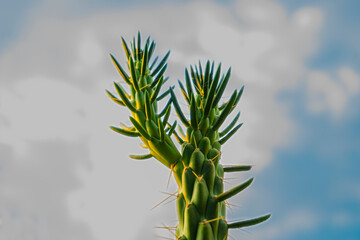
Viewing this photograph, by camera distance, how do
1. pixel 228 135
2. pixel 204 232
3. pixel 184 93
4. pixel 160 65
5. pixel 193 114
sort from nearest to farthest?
1. pixel 204 232
2. pixel 193 114
3. pixel 228 135
4. pixel 184 93
5. pixel 160 65

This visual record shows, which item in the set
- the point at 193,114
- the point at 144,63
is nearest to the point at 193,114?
the point at 193,114

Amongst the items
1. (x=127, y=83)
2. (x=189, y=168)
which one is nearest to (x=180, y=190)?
(x=189, y=168)

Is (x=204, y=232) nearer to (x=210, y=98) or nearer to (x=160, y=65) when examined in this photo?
(x=210, y=98)

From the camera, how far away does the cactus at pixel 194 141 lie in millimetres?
899

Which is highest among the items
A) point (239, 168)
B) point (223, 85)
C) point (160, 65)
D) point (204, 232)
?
point (160, 65)

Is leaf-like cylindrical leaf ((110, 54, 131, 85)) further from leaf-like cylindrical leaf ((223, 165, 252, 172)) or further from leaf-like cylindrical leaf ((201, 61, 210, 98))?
leaf-like cylindrical leaf ((223, 165, 252, 172))

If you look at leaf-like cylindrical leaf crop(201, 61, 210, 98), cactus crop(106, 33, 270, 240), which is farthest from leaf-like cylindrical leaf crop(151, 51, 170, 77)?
leaf-like cylindrical leaf crop(201, 61, 210, 98)

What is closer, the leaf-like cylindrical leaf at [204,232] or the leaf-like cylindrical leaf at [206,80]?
the leaf-like cylindrical leaf at [204,232]

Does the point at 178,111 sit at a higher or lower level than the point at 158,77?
lower

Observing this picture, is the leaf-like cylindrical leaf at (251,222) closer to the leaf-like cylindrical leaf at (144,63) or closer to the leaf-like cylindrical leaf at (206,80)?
the leaf-like cylindrical leaf at (206,80)

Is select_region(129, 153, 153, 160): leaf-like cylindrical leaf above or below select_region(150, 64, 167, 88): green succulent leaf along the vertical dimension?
below

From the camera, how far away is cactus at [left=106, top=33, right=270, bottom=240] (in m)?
0.90

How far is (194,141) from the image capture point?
100 centimetres

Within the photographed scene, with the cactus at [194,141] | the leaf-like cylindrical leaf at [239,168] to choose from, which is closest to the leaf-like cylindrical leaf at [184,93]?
the cactus at [194,141]
